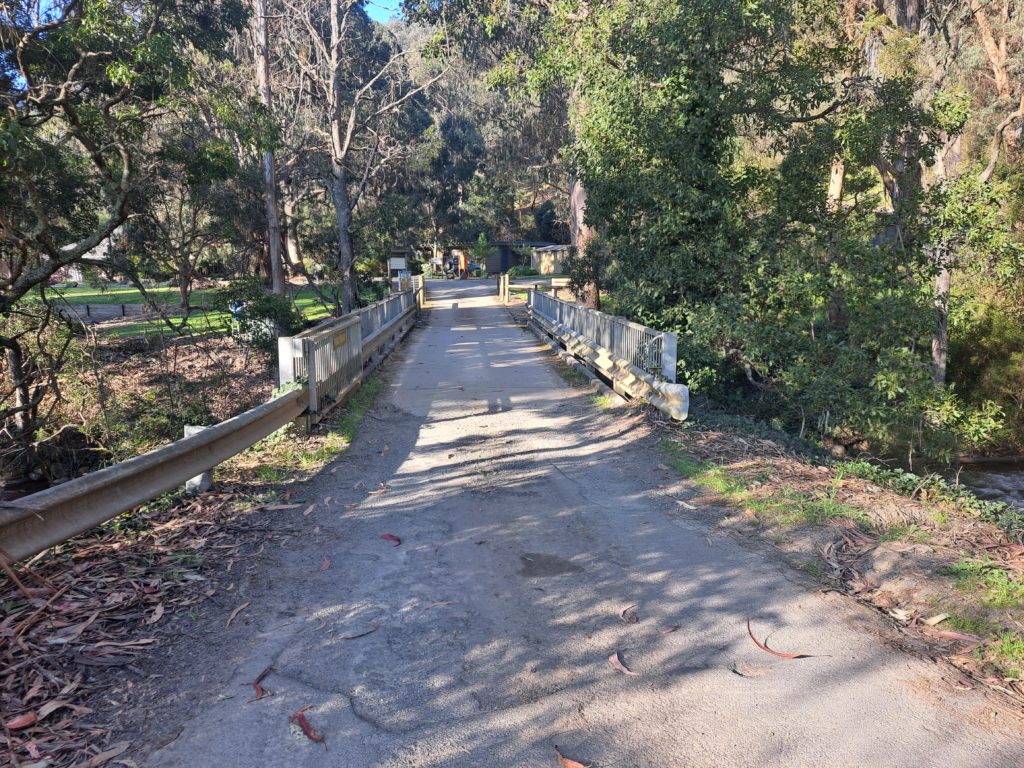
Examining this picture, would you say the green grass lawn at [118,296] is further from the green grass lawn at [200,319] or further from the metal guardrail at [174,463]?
the metal guardrail at [174,463]

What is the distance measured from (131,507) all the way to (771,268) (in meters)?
10.3

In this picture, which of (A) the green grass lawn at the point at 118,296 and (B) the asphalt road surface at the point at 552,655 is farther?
(A) the green grass lawn at the point at 118,296

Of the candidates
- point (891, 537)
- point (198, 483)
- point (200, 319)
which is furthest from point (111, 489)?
point (200, 319)

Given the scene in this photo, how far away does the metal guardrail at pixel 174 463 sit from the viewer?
4113 millimetres

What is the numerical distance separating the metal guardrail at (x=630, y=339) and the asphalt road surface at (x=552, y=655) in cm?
348

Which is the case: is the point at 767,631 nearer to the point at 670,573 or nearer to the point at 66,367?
the point at 670,573

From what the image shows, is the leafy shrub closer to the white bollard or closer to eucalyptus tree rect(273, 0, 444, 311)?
eucalyptus tree rect(273, 0, 444, 311)

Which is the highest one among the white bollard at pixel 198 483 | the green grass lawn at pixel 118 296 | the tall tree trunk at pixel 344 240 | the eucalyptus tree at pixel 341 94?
the eucalyptus tree at pixel 341 94

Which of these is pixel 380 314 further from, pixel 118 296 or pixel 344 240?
pixel 118 296

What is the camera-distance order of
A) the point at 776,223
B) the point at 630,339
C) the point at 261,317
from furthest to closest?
the point at 261,317 < the point at 776,223 < the point at 630,339

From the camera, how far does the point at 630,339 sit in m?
11.9

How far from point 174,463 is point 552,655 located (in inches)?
136

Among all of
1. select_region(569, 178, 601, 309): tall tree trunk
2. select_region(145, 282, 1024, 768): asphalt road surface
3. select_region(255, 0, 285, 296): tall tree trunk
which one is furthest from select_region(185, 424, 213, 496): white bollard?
select_region(255, 0, 285, 296): tall tree trunk

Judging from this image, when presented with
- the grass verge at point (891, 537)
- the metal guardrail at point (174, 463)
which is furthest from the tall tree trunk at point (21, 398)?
the grass verge at point (891, 537)
